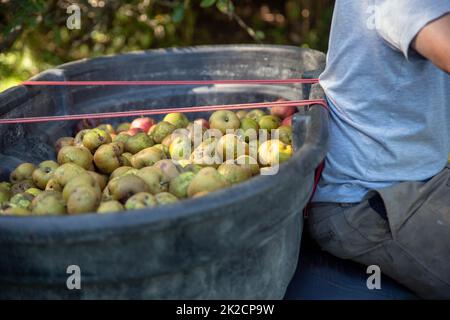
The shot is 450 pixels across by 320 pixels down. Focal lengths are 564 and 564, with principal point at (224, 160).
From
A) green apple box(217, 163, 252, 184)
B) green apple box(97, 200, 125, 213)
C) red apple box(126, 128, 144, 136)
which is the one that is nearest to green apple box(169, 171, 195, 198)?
green apple box(217, 163, 252, 184)

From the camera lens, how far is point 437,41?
5.08 ft

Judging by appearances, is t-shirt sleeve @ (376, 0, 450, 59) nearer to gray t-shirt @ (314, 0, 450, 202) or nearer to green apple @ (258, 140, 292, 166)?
gray t-shirt @ (314, 0, 450, 202)

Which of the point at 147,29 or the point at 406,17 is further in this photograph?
the point at 147,29

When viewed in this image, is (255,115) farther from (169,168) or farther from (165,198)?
(165,198)

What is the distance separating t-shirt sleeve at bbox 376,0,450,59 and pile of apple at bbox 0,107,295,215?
545 millimetres

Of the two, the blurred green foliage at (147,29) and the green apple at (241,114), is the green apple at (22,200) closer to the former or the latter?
the green apple at (241,114)

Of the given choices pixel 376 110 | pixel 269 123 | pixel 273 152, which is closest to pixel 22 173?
pixel 273 152

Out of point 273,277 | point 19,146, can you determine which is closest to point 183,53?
point 19,146

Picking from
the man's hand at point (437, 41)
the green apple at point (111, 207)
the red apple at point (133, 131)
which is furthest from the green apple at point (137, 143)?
the man's hand at point (437, 41)

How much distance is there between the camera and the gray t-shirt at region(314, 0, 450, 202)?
1812 millimetres

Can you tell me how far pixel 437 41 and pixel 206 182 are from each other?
0.77 metres

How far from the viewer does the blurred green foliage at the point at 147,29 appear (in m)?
4.38

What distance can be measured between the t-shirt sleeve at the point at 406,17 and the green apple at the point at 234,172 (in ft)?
2.07

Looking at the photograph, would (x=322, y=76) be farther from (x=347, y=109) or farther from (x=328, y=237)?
(x=328, y=237)
